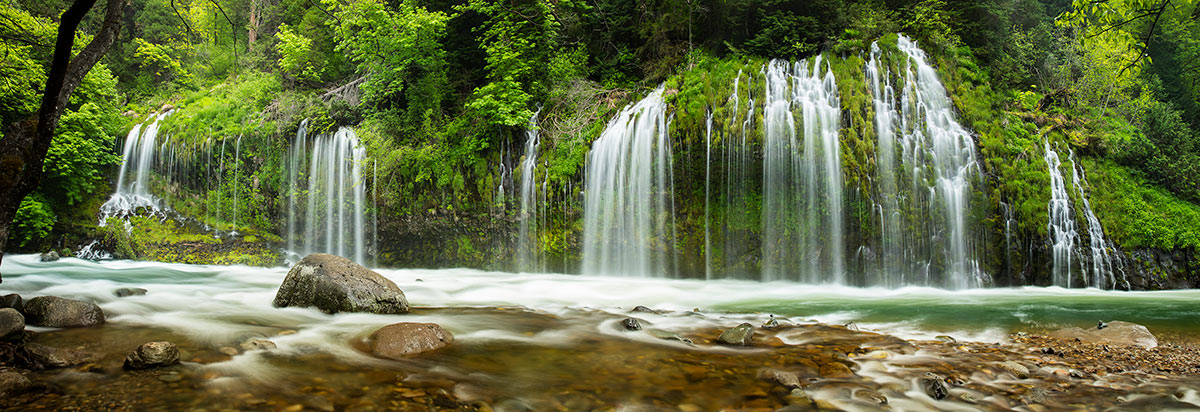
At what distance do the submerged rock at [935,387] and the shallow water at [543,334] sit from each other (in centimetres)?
8

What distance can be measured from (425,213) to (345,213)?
99.6 inches

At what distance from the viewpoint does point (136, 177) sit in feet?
52.7

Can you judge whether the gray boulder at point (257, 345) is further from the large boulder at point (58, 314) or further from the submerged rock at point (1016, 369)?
the submerged rock at point (1016, 369)

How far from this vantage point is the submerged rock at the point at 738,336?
4.71 m

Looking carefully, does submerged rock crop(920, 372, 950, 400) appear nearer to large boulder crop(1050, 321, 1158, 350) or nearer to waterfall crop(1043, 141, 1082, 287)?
large boulder crop(1050, 321, 1158, 350)

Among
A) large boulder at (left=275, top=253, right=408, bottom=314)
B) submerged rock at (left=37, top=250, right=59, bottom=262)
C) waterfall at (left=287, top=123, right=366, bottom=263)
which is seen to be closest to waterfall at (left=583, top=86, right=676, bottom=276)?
large boulder at (left=275, top=253, right=408, bottom=314)

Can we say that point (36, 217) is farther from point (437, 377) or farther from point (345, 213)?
point (437, 377)

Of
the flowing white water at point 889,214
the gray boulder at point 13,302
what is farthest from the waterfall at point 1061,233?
the gray boulder at point 13,302

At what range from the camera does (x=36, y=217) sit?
14.2m

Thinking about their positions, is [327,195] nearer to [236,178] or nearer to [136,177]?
[236,178]

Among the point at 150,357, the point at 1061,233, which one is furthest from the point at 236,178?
the point at 1061,233

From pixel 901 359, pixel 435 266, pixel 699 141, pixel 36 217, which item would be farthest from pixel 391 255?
pixel 901 359

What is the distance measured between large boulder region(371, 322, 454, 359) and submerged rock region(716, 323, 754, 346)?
2524 millimetres

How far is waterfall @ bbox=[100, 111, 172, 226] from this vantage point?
15.6 m
